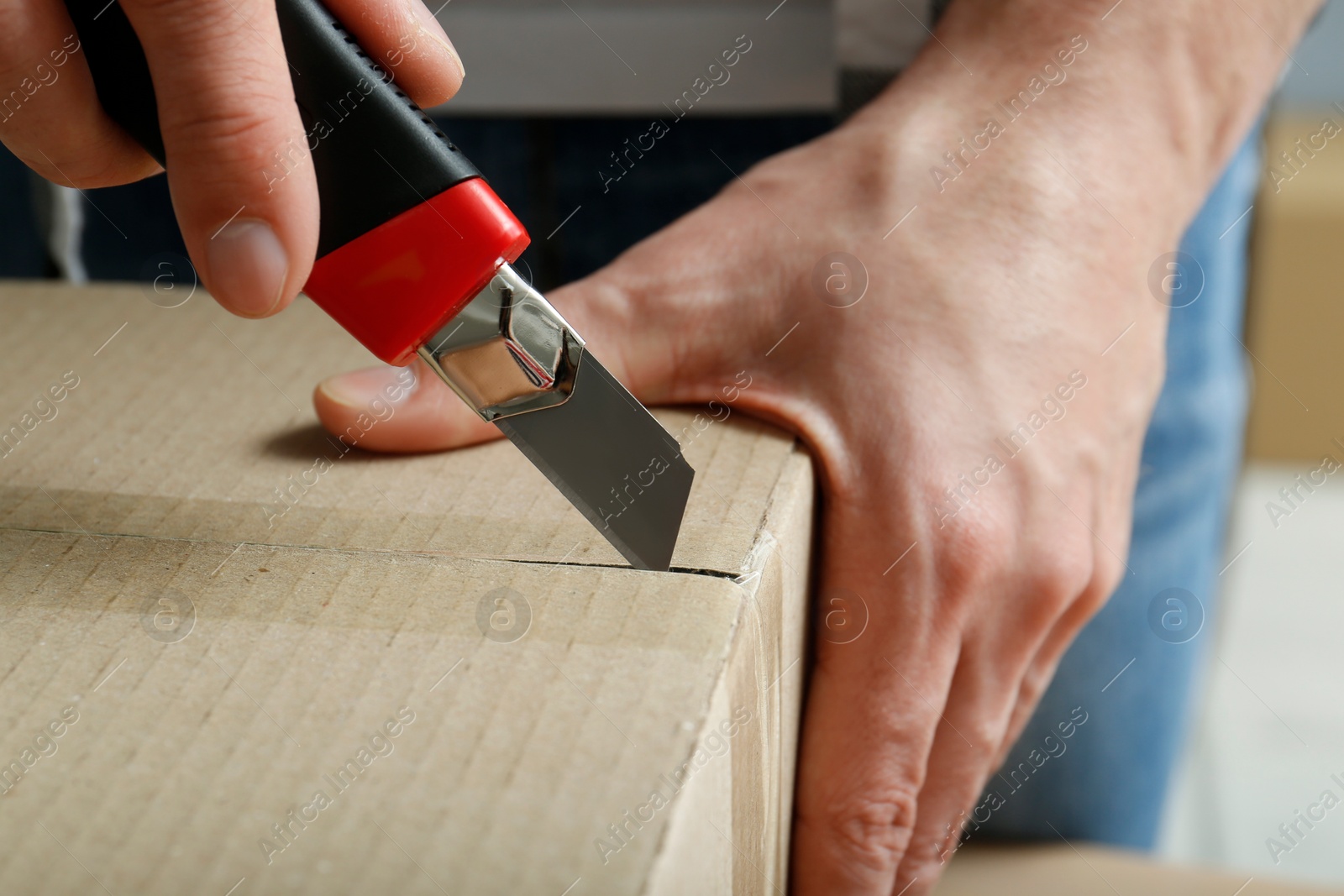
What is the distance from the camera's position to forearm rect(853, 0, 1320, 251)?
527 mm

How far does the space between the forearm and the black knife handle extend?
0.25 metres

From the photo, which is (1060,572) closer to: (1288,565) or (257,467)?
(257,467)

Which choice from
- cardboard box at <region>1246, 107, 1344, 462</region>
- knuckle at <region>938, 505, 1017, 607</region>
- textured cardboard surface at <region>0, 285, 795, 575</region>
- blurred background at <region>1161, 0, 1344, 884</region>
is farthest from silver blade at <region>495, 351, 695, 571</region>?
cardboard box at <region>1246, 107, 1344, 462</region>

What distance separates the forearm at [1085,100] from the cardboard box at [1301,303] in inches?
63.6

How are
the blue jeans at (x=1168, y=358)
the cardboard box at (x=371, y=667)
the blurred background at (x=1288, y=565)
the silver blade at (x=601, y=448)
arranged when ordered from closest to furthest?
the cardboard box at (x=371, y=667)
the silver blade at (x=601, y=448)
the blue jeans at (x=1168, y=358)
the blurred background at (x=1288, y=565)

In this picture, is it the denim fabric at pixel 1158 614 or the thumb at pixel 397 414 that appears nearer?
the thumb at pixel 397 414

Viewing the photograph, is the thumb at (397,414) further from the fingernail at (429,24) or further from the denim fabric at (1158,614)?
the denim fabric at (1158,614)

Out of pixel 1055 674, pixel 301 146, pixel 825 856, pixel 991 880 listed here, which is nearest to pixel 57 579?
pixel 301 146

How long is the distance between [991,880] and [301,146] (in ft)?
1.93

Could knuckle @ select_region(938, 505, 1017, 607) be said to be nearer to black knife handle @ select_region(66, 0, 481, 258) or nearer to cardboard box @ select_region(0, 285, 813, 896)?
cardboard box @ select_region(0, 285, 813, 896)

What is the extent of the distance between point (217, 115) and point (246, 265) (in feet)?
0.15

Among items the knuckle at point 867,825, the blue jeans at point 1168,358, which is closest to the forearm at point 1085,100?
the blue jeans at point 1168,358

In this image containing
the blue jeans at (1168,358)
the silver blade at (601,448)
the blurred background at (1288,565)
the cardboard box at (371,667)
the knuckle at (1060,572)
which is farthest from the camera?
the blurred background at (1288,565)

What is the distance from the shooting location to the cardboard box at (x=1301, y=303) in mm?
2080
